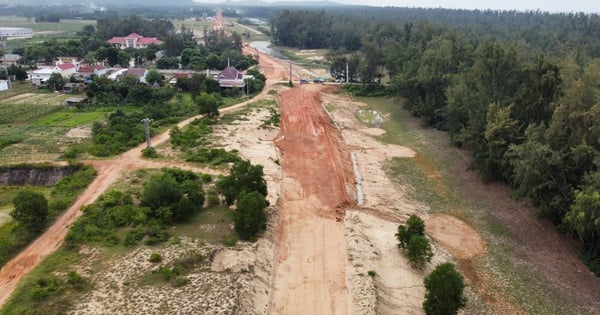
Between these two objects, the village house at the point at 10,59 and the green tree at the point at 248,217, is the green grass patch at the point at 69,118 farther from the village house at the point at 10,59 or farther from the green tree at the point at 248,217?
the village house at the point at 10,59

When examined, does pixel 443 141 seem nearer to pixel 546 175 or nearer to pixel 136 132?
pixel 546 175

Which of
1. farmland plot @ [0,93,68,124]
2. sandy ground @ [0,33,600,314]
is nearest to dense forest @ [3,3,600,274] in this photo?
sandy ground @ [0,33,600,314]

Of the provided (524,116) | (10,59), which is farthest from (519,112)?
(10,59)

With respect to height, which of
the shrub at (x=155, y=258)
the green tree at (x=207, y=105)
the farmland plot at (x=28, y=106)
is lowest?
the shrub at (x=155, y=258)

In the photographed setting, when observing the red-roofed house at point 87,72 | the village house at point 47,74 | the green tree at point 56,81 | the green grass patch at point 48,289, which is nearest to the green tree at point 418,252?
the green grass patch at point 48,289

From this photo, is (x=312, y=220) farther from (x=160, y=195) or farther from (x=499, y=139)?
(x=499, y=139)

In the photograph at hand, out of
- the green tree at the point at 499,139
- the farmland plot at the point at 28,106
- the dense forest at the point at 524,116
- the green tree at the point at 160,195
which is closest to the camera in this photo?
the dense forest at the point at 524,116

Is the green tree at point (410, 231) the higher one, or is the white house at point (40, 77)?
the white house at point (40, 77)
